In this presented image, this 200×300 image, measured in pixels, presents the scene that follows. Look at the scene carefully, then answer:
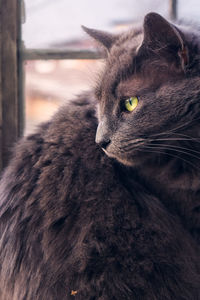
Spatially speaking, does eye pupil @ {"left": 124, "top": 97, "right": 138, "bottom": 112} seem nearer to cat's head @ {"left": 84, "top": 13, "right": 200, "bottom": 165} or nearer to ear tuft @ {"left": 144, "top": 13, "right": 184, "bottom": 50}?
cat's head @ {"left": 84, "top": 13, "right": 200, "bottom": 165}

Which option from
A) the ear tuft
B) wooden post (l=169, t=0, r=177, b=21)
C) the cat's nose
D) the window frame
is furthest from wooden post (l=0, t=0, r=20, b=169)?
the ear tuft

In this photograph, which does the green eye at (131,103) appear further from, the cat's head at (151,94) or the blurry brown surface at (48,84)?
the blurry brown surface at (48,84)

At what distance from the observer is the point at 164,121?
114 centimetres

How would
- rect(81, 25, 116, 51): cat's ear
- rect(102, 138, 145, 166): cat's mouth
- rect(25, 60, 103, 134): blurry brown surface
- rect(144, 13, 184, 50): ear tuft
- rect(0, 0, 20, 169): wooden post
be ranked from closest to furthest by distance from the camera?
1. rect(144, 13, 184, 50): ear tuft
2. rect(102, 138, 145, 166): cat's mouth
3. rect(81, 25, 116, 51): cat's ear
4. rect(0, 0, 20, 169): wooden post
5. rect(25, 60, 103, 134): blurry brown surface

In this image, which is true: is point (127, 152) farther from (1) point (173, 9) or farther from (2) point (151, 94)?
(1) point (173, 9)

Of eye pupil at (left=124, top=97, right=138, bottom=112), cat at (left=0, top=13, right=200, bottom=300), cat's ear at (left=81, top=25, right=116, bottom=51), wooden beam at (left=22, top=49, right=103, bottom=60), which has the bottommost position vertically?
cat at (left=0, top=13, right=200, bottom=300)

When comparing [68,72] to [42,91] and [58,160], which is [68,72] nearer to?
[42,91]

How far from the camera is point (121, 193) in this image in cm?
124

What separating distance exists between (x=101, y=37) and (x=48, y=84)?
1.68 feet

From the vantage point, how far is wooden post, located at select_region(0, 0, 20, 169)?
5.38 feet

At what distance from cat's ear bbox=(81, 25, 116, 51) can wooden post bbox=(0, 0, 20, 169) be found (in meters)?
0.41

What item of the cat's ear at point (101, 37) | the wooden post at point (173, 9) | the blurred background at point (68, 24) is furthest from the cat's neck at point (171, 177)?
the wooden post at point (173, 9)

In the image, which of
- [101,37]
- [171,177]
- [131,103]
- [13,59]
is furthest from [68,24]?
[171,177]

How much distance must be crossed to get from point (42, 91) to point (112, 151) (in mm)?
738
